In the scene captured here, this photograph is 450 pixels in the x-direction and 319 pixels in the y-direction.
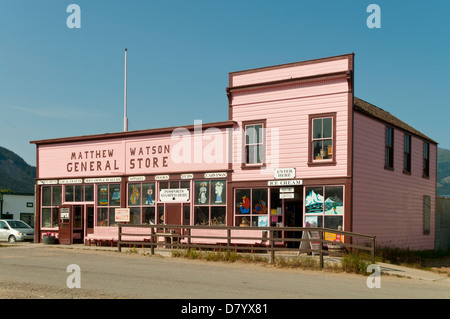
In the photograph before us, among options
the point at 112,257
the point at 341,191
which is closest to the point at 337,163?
the point at 341,191

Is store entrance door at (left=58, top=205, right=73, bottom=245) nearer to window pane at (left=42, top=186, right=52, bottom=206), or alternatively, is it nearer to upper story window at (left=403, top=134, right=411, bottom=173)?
window pane at (left=42, top=186, right=52, bottom=206)

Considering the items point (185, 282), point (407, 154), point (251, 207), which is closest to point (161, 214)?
point (251, 207)

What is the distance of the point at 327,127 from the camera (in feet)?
80.2

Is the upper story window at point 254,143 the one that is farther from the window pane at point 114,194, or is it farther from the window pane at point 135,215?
the window pane at point 114,194

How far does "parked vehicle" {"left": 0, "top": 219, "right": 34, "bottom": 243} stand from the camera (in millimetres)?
35188

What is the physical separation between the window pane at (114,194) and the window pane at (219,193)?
6.07 m

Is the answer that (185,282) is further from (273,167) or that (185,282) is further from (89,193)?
(89,193)

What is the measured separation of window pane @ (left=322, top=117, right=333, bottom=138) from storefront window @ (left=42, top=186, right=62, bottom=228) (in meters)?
16.6

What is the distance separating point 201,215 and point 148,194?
3.52 metres

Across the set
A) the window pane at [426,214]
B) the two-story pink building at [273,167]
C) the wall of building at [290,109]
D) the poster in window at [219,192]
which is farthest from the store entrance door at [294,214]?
the window pane at [426,214]

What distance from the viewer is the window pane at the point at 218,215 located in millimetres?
27266

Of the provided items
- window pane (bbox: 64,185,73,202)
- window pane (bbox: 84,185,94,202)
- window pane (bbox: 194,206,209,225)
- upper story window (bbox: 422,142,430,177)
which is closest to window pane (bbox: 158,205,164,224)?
window pane (bbox: 194,206,209,225)
